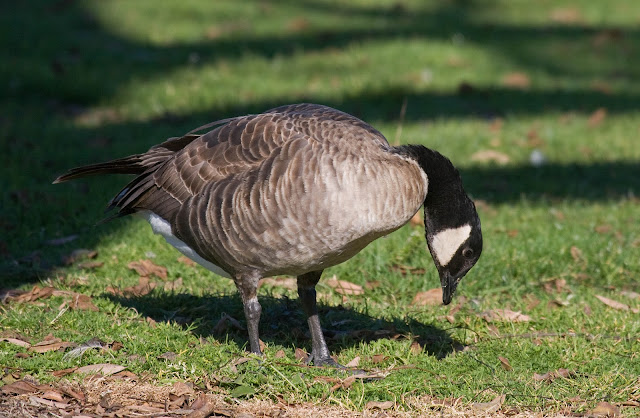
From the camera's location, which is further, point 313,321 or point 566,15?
point 566,15

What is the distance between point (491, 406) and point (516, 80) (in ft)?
26.4

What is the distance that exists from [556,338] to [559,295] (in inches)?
35.9

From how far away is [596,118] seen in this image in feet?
34.9

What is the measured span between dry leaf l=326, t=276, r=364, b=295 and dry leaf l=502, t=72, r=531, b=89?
620 cm

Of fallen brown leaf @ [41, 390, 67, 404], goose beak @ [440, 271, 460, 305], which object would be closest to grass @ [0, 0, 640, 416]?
fallen brown leaf @ [41, 390, 67, 404]

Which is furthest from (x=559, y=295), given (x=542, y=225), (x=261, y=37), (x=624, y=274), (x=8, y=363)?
(x=261, y=37)

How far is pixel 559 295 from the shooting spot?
637 centimetres

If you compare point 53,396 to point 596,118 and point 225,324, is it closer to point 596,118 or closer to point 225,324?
point 225,324

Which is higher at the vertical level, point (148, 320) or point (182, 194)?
point (182, 194)

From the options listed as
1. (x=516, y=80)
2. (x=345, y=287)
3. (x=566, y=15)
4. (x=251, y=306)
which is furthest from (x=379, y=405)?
(x=566, y=15)

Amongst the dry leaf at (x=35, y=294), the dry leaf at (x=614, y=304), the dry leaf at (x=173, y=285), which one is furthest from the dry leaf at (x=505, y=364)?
the dry leaf at (x=35, y=294)

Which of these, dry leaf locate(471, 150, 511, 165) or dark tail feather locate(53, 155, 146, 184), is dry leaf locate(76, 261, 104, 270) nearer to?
dark tail feather locate(53, 155, 146, 184)

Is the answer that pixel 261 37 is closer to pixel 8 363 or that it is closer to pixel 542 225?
pixel 542 225

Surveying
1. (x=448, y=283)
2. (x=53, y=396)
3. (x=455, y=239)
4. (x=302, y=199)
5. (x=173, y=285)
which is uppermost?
(x=302, y=199)
